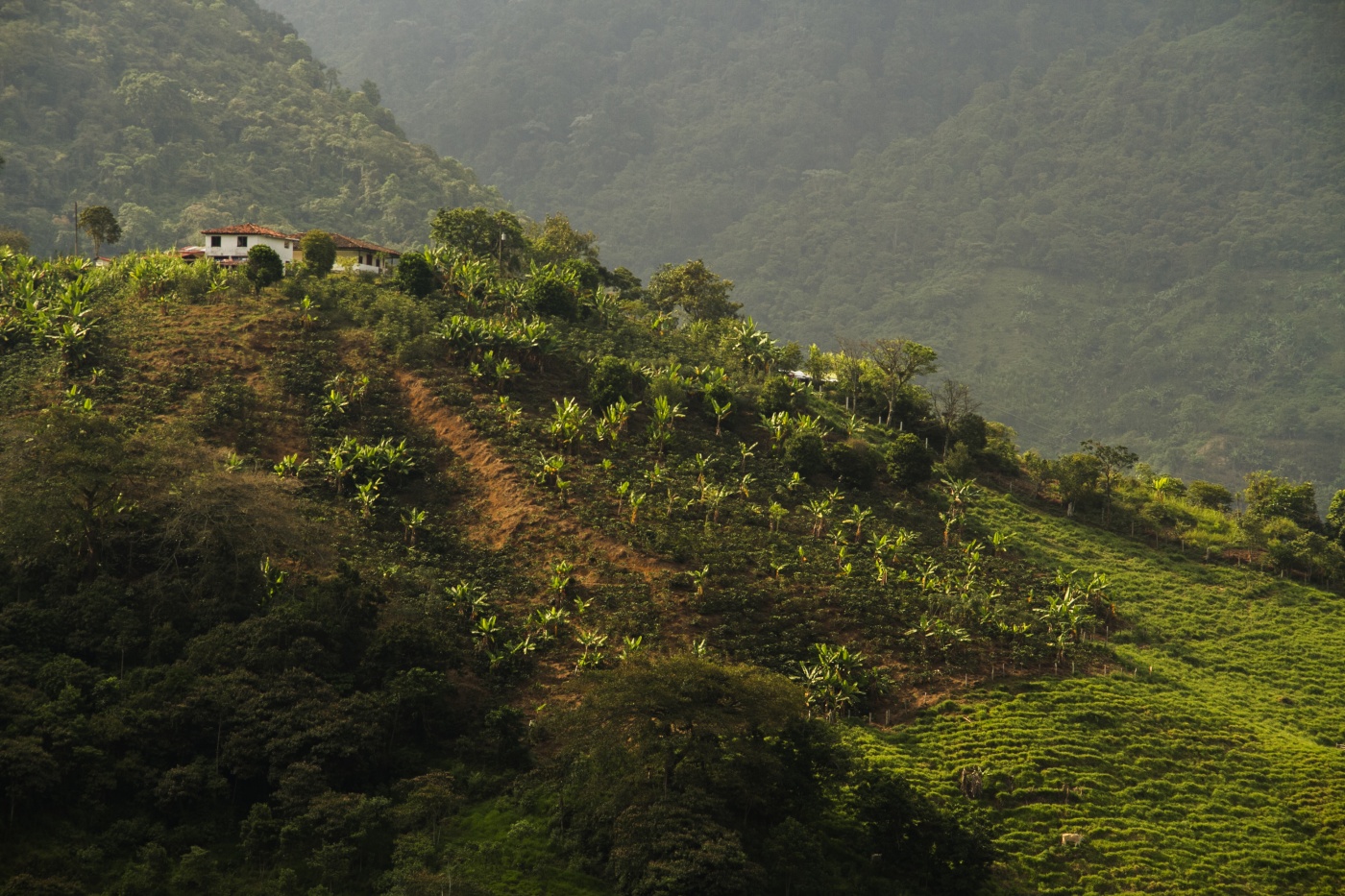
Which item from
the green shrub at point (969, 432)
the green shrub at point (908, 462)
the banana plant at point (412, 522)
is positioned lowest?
the banana plant at point (412, 522)

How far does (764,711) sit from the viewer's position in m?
35.2

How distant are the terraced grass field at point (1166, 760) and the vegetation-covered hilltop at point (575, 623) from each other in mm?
169

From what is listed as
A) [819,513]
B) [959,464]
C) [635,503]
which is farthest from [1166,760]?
[959,464]

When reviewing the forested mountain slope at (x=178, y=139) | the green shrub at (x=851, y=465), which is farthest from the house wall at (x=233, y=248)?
the forested mountain slope at (x=178, y=139)

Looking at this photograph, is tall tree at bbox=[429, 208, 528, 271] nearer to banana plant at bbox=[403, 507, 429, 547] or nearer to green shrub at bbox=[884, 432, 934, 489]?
green shrub at bbox=[884, 432, 934, 489]

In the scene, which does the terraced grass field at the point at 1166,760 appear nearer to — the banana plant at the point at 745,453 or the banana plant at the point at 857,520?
the banana plant at the point at 857,520

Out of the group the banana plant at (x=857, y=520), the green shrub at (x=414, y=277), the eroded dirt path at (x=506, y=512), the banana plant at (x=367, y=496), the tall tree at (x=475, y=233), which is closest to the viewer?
the eroded dirt path at (x=506, y=512)

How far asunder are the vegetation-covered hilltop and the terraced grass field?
0.17 metres

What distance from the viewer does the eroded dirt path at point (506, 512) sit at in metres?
49.1

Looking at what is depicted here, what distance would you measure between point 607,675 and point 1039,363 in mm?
152126

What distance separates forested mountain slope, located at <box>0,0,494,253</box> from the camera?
12519cm

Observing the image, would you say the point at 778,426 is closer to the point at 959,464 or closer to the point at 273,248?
the point at 959,464

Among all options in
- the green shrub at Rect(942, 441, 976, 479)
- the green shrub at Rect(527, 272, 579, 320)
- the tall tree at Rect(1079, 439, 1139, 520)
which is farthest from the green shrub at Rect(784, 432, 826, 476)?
the tall tree at Rect(1079, 439, 1139, 520)

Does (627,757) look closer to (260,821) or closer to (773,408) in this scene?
(260,821)
